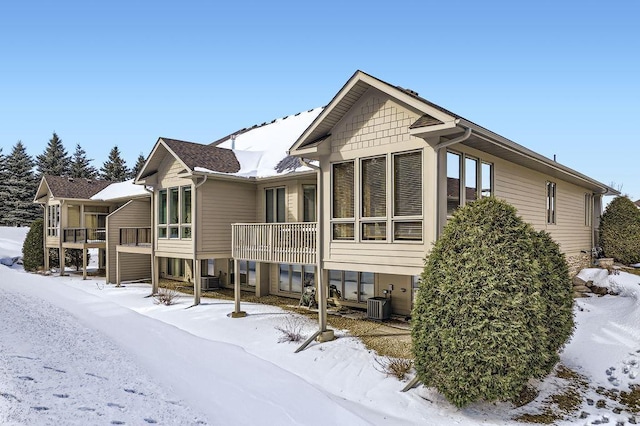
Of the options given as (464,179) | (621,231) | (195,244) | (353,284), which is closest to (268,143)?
(195,244)

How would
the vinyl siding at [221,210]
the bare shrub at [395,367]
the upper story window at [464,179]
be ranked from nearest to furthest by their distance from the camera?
the bare shrub at [395,367], the upper story window at [464,179], the vinyl siding at [221,210]

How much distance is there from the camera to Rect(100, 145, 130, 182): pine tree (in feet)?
171

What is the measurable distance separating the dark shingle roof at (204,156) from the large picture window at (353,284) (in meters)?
5.91

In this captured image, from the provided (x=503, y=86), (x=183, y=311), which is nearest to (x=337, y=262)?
(x=183, y=311)

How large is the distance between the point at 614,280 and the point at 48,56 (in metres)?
26.6

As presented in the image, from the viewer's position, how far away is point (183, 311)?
45.1 feet

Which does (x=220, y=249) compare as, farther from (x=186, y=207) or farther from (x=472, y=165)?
(x=472, y=165)

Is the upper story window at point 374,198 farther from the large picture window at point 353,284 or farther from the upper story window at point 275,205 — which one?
the upper story window at point 275,205

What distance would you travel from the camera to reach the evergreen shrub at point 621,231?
17.9 meters

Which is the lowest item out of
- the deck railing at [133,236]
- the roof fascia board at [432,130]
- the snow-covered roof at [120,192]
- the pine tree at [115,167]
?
the deck railing at [133,236]

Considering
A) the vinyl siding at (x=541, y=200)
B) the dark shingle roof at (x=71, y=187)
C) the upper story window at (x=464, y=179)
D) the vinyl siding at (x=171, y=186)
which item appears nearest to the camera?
the upper story window at (x=464, y=179)

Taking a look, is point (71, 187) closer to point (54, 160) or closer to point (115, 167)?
point (115, 167)

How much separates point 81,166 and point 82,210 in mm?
34803

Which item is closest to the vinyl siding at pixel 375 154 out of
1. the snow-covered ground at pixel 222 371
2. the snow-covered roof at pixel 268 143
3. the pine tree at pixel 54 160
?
the snow-covered ground at pixel 222 371
